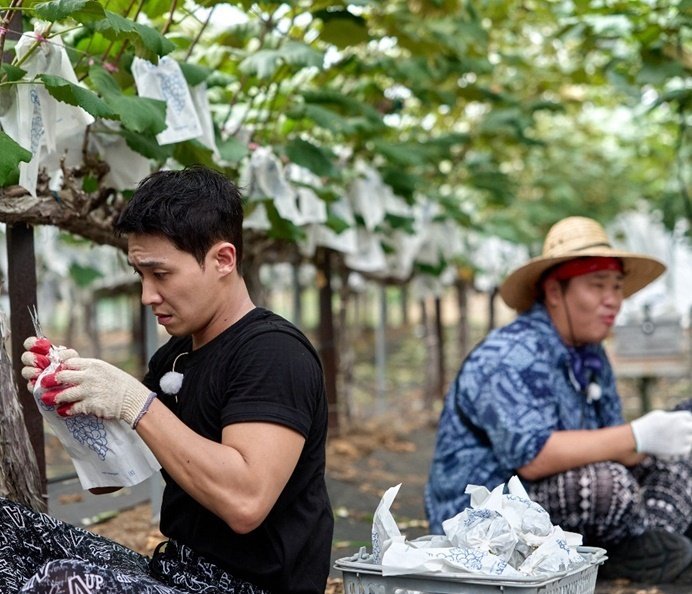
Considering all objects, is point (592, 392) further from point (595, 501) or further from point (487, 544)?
point (487, 544)

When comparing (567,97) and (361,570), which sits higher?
(567,97)

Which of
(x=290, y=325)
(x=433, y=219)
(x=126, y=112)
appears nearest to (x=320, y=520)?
(x=290, y=325)

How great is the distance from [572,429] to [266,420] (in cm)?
197

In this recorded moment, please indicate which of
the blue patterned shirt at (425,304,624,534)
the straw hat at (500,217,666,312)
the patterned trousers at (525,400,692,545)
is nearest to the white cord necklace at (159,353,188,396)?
the blue patterned shirt at (425,304,624,534)

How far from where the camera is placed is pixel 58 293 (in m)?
10.5

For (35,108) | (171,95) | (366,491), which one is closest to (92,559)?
(35,108)

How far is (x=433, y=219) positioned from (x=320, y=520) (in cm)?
530

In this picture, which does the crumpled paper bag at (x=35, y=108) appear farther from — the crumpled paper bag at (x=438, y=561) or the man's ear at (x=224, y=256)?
the crumpled paper bag at (x=438, y=561)

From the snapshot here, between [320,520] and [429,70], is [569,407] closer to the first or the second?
[320,520]

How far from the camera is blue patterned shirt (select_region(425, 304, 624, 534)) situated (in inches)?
139

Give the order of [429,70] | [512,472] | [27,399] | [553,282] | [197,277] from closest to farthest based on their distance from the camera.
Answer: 1. [197,277]
2. [27,399]
3. [512,472]
4. [553,282]
5. [429,70]

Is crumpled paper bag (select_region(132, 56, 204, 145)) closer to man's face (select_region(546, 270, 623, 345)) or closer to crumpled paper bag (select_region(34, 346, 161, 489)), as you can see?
crumpled paper bag (select_region(34, 346, 161, 489))

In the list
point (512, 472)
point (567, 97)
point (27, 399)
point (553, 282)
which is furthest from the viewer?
point (567, 97)

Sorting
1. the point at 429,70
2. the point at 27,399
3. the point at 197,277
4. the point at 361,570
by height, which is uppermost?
the point at 429,70
